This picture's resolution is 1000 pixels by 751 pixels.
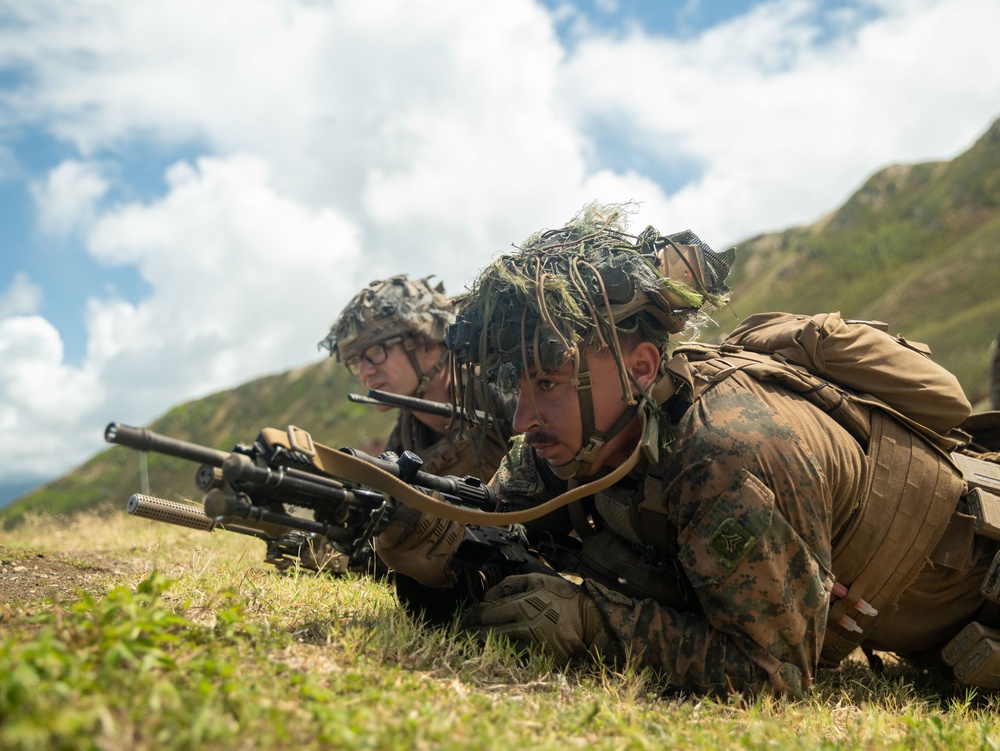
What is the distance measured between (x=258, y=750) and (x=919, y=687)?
4004mm

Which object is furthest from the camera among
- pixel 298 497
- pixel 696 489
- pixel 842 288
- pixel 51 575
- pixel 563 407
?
pixel 842 288

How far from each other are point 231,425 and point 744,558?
58.9 m

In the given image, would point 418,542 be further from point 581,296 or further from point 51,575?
point 51,575

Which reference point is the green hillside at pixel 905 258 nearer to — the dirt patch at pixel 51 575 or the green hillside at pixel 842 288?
the green hillside at pixel 842 288

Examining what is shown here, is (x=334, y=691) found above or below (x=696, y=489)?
below

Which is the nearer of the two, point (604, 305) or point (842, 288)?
point (604, 305)

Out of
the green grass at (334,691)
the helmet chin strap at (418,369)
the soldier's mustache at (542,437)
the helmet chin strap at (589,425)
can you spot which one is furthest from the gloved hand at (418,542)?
the helmet chin strap at (418,369)

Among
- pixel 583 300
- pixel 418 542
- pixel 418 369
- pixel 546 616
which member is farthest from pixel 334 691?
pixel 418 369

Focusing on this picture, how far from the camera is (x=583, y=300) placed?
3830 millimetres

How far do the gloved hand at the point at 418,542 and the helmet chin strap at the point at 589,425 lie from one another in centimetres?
72

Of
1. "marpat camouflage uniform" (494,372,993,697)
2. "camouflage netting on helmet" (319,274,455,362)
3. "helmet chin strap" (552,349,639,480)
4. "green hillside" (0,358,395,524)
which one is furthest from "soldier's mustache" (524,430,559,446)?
"green hillside" (0,358,395,524)

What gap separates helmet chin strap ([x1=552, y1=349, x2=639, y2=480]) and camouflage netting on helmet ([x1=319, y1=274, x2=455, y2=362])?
331 centimetres

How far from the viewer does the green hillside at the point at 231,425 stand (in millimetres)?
45062

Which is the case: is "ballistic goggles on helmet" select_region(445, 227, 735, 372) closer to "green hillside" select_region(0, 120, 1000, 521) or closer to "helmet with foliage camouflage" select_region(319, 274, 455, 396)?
"helmet with foliage camouflage" select_region(319, 274, 455, 396)
